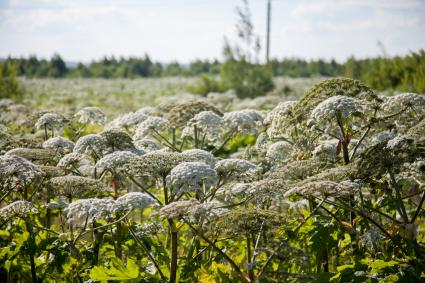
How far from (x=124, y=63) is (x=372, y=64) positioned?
150 feet

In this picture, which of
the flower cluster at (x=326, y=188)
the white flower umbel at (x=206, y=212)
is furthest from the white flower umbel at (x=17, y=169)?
the flower cluster at (x=326, y=188)

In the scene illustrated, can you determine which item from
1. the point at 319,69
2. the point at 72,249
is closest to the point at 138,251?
the point at 72,249

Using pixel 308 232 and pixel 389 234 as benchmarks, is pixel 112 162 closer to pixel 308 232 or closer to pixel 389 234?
pixel 308 232

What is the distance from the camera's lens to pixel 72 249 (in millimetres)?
4027

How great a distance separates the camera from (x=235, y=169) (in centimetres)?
414

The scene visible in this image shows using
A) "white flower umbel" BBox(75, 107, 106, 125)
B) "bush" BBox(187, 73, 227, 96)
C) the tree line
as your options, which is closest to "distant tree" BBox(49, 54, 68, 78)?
the tree line

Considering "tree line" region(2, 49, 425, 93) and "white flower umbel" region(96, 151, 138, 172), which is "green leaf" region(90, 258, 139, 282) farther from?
"tree line" region(2, 49, 425, 93)

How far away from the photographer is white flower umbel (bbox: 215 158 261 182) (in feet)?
13.2

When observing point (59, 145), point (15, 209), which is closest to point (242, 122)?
point (59, 145)

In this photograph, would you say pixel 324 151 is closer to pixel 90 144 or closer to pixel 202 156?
pixel 202 156

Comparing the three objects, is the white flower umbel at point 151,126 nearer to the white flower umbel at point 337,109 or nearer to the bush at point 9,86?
the white flower umbel at point 337,109

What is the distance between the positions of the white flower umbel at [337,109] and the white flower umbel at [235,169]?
0.68 metres

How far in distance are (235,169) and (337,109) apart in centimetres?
96

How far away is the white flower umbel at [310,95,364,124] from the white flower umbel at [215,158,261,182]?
685 millimetres
